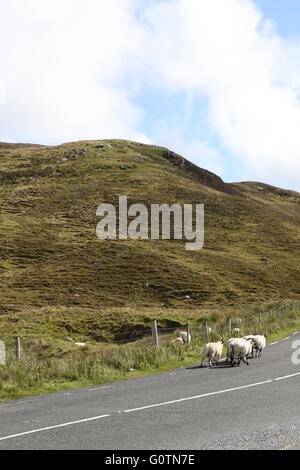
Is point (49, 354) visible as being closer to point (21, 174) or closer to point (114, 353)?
point (114, 353)

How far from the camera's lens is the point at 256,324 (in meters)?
31.0

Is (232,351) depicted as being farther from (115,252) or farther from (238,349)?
(115,252)

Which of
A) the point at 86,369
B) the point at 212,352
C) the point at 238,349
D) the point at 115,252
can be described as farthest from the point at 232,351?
the point at 115,252

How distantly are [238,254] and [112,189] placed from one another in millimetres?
27360

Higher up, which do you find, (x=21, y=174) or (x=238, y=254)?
(x=21, y=174)

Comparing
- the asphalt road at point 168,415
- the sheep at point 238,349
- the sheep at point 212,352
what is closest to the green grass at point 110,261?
the sheep at point 212,352

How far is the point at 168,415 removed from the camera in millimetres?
10047

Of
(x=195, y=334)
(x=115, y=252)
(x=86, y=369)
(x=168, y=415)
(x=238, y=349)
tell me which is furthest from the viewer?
(x=115, y=252)

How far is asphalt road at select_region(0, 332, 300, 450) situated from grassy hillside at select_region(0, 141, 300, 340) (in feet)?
80.1

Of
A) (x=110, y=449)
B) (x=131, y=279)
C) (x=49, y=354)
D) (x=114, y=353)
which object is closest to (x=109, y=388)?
(x=114, y=353)

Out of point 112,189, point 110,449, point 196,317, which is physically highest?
point 112,189

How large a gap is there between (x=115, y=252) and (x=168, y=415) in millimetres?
57311

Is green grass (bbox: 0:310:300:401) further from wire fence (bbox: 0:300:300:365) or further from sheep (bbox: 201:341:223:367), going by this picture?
wire fence (bbox: 0:300:300:365)

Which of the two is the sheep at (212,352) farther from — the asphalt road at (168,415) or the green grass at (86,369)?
the asphalt road at (168,415)
